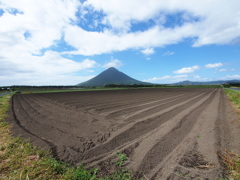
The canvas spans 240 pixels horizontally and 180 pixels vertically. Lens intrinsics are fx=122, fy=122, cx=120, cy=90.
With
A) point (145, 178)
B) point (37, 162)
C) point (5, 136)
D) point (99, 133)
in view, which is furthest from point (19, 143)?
point (145, 178)

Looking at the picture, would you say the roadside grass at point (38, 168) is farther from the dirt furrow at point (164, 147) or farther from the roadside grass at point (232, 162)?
the roadside grass at point (232, 162)

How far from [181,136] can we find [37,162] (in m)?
4.81

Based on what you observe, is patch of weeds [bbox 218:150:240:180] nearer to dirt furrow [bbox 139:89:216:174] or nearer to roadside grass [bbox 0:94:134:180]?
dirt furrow [bbox 139:89:216:174]

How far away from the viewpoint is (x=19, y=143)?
13.6 feet

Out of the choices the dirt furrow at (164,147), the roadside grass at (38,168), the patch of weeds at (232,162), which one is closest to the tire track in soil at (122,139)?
the roadside grass at (38,168)

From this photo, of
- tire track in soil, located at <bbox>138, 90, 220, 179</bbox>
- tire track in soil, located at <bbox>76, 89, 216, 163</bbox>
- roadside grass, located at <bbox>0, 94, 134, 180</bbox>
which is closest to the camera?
roadside grass, located at <bbox>0, 94, 134, 180</bbox>

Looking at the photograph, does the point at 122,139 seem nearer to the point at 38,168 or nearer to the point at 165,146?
the point at 165,146

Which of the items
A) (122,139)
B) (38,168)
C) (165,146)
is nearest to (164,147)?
(165,146)

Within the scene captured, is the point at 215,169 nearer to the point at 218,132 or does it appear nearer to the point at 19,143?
the point at 218,132

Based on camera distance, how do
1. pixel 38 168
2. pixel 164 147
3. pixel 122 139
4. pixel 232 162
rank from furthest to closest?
pixel 122 139 < pixel 164 147 < pixel 232 162 < pixel 38 168

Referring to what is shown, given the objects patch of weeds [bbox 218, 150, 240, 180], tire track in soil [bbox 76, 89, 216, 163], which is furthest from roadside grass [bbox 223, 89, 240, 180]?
tire track in soil [bbox 76, 89, 216, 163]

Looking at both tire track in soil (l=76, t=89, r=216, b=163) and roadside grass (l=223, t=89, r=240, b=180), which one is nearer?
roadside grass (l=223, t=89, r=240, b=180)

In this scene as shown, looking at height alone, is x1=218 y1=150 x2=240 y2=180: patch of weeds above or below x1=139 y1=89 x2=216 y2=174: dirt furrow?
above

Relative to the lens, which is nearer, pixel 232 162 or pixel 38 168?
pixel 38 168
